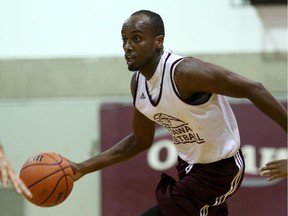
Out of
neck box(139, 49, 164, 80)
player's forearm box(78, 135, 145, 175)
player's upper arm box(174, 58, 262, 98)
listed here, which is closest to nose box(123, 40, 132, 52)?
neck box(139, 49, 164, 80)

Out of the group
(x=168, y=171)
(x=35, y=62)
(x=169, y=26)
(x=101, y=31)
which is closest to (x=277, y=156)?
(x=168, y=171)

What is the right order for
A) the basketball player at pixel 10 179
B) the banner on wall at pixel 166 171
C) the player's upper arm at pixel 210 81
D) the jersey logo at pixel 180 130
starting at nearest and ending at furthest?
1. the basketball player at pixel 10 179
2. the player's upper arm at pixel 210 81
3. the jersey logo at pixel 180 130
4. the banner on wall at pixel 166 171

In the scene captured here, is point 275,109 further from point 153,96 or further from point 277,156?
point 277,156

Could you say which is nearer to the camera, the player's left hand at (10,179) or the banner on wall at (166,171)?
the player's left hand at (10,179)

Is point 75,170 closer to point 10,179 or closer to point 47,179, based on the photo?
point 47,179

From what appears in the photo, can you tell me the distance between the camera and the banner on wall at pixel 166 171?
204 inches

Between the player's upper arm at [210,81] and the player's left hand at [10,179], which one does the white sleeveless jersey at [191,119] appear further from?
the player's left hand at [10,179]

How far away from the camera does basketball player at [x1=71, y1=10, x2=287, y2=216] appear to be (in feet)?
10.5

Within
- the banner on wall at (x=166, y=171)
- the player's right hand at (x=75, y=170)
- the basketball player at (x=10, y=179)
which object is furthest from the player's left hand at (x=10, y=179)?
the banner on wall at (x=166, y=171)

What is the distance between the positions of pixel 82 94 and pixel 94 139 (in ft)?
1.46

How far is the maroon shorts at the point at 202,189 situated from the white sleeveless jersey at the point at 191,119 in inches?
2.1

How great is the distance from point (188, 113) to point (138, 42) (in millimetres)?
415

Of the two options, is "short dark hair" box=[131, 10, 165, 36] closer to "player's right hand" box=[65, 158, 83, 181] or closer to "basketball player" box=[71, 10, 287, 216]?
"basketball player" box=[71, 10, 287, 216]

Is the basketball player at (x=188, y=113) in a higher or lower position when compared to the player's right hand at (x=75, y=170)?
higher
